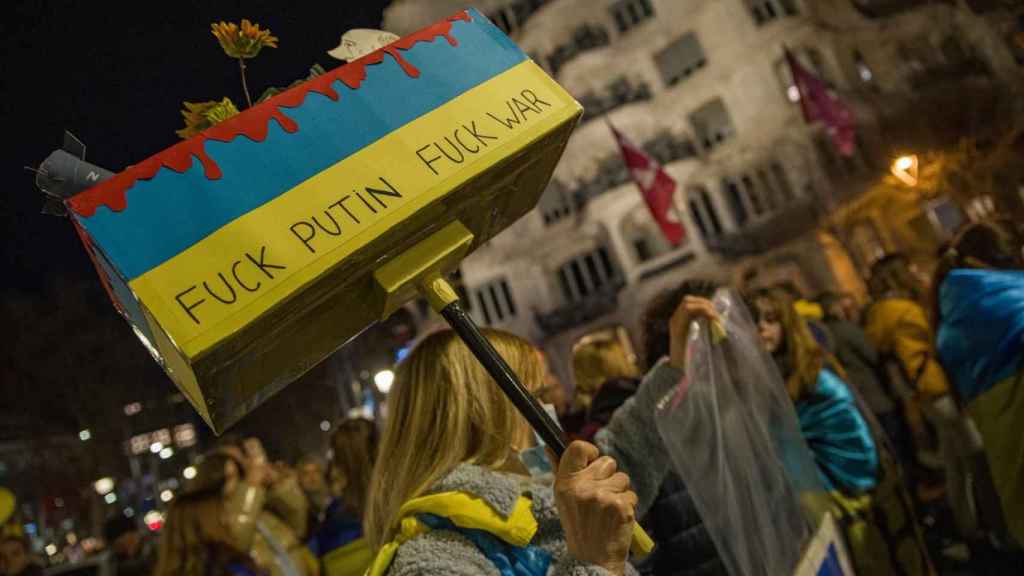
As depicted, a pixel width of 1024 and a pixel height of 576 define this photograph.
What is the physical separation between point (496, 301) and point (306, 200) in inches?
1320

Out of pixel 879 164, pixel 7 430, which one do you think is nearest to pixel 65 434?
pixel 7 430

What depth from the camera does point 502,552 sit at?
167 cm

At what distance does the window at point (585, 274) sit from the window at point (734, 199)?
21.8ft

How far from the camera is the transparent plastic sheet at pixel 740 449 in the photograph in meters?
2.25

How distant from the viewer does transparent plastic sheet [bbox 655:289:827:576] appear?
2.25 m

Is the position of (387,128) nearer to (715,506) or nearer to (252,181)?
(252,181)

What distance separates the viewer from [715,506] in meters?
2.26

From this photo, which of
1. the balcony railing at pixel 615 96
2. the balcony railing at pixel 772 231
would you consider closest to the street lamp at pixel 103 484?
the balcony railing at pixel 615 96

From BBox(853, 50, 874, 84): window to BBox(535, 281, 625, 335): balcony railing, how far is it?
14039 mm

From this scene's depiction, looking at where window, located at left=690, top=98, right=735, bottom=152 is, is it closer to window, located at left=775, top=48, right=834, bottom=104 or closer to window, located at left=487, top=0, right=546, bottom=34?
window, located at left=775, top=48, right=834, bottom=104

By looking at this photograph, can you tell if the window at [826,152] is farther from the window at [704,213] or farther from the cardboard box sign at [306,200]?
the cardboard box sign at [306,200]

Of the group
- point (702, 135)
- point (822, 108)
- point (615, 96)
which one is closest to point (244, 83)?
point (822, 108)

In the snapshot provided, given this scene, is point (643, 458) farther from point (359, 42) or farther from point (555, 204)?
point (555, 204)

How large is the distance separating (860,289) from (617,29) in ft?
62.9
